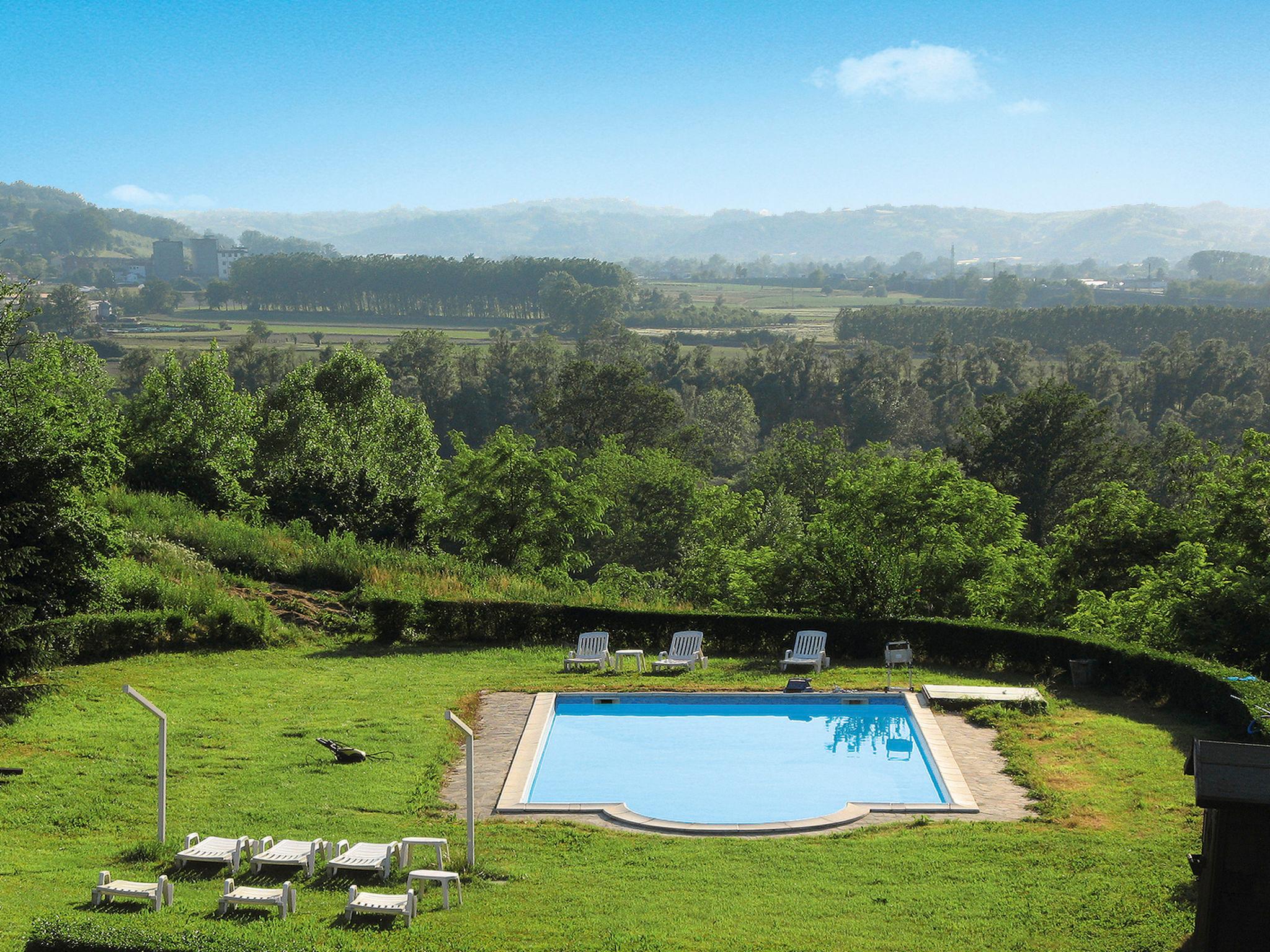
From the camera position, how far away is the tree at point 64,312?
108m

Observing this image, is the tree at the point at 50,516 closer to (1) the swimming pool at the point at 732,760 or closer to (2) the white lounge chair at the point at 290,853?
(2) the white lounge chair at the point at 290,853

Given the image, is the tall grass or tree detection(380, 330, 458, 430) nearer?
the tall grass

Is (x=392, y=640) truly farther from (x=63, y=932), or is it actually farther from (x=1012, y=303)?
(x=1012, y=303)

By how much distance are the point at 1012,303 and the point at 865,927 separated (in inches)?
7314

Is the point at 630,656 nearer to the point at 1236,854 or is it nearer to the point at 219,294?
the point at 1236,854

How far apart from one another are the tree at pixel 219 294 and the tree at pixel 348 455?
12153 cm

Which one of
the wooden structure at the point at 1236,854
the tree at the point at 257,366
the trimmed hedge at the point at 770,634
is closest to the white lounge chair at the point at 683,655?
the trimmed hedge at the point at 770,634

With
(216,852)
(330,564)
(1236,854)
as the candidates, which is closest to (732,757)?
(216,852)

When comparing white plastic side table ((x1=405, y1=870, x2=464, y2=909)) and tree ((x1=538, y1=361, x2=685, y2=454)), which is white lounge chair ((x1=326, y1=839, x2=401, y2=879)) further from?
tree ((x1=538, y1=361, x2=685, y2=454))

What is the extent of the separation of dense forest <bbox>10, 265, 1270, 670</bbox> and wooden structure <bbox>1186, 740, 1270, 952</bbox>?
431 inches

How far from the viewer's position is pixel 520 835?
1154 cm

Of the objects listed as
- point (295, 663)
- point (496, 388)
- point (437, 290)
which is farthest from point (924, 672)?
point (437, 290)

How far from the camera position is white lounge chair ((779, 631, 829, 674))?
63.3 ft

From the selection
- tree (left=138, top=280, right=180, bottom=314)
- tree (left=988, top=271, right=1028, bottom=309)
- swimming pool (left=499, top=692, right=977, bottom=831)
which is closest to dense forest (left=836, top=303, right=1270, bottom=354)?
tree (left=988, top=271, right=1028, bottom=309)
